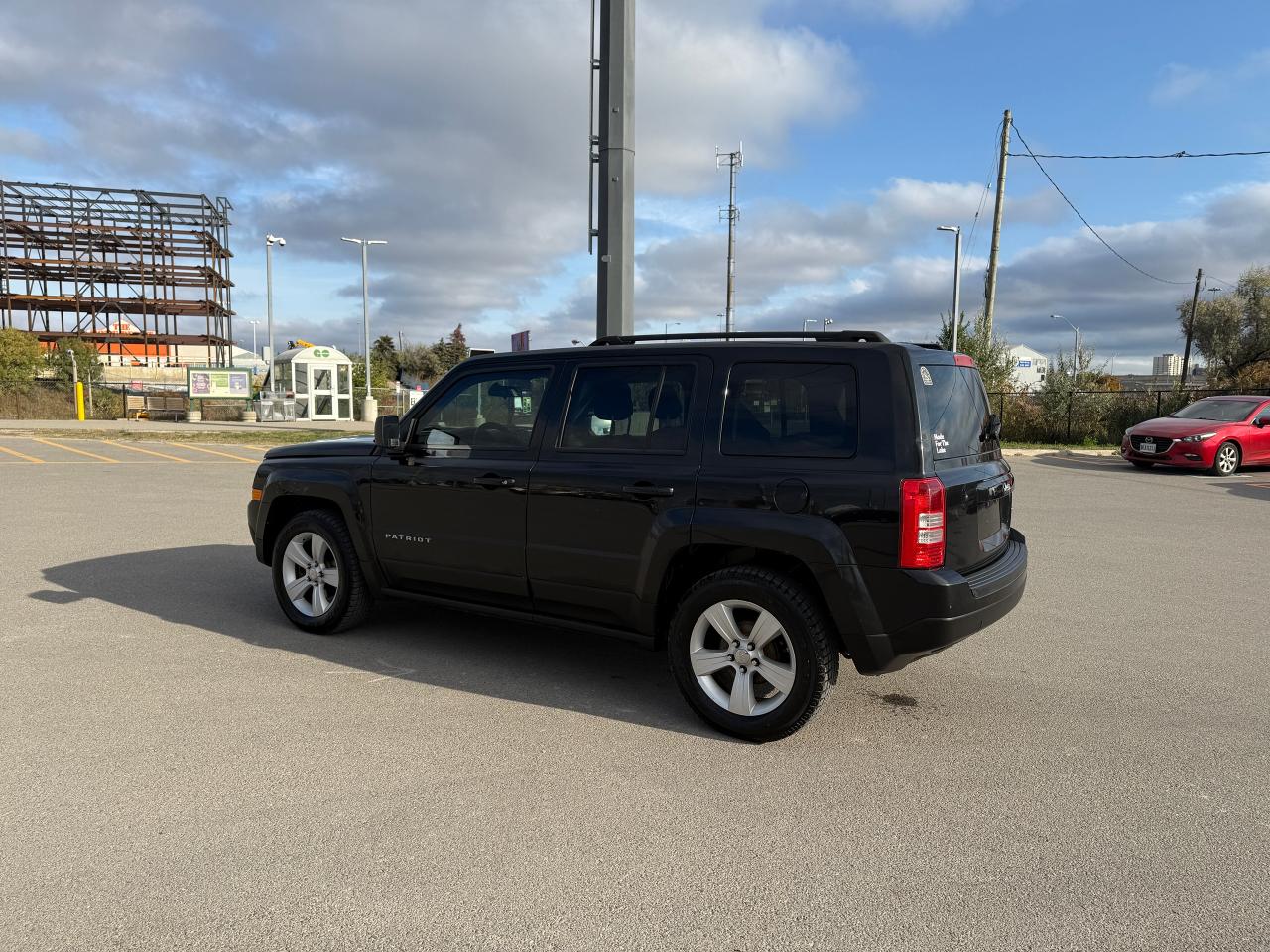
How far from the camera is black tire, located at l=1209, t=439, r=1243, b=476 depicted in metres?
16.3

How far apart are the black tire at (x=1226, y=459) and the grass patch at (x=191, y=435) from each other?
1849 centimetres

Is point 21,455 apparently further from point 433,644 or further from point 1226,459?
point 1226,459

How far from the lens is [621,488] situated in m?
4.24

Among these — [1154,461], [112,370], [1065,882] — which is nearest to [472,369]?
[1065,882]

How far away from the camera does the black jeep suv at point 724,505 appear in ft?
12.3

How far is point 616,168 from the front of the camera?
10141 millimetres

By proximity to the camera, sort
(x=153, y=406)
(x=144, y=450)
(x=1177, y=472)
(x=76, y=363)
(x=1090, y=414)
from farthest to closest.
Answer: (x=76, y=363), (x=153, y=406), (x=1090, y=414), (x=144, y=450), (x=1177, y=472)

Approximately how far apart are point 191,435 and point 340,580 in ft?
73.9

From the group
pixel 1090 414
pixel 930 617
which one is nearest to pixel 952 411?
pixel 930 617

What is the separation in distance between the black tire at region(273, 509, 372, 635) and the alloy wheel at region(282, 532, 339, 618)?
0.06 ft

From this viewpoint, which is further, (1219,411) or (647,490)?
(1219,411)

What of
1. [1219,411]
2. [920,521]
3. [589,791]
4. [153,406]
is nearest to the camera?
[589,791]

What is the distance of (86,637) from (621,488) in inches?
139

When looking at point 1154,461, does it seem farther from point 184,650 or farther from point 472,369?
point 184,650
